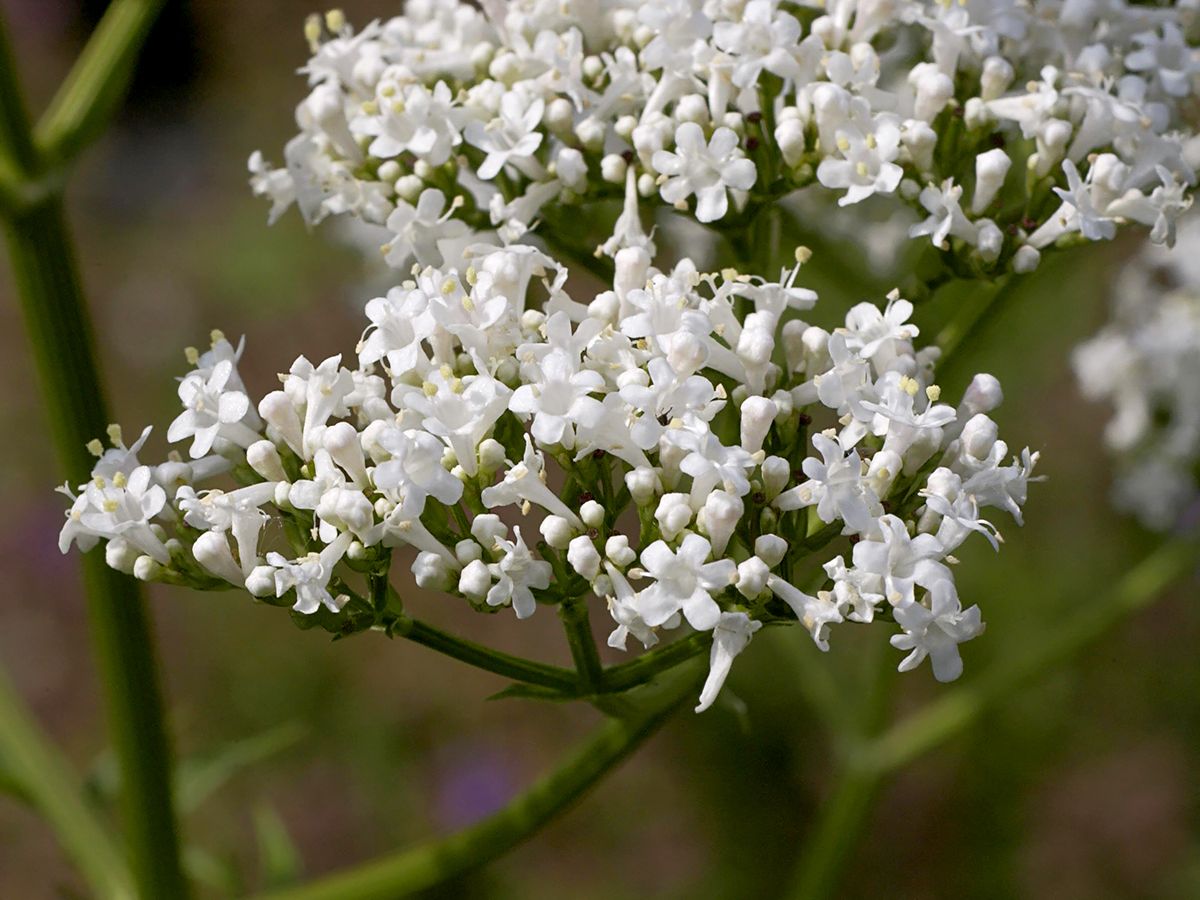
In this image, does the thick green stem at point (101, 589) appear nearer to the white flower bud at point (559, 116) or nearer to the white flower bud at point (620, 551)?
the white flower bud at point (559, 116)

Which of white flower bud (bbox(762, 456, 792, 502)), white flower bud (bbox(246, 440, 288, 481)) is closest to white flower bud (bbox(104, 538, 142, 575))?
white flower bud (bbox(246, 440, 288, 481))

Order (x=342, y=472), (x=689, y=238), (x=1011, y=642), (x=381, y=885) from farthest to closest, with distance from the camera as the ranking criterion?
(x=1011, y=642)
(x=689, y=238)
(x=381, y=885)
(x=342, y=472)

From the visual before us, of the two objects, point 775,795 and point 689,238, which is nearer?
point 689,238

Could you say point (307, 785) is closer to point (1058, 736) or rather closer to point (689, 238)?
point (1058, 736)

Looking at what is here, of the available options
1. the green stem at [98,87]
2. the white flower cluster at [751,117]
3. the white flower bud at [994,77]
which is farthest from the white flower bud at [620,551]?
the green stem at [98,87]

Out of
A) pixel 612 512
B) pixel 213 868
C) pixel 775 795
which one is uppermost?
pixel 612 512

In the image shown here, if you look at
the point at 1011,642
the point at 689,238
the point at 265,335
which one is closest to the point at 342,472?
the point at 689,238
